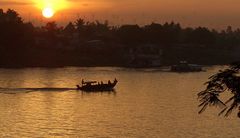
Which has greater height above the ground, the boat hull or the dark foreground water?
the boat hull

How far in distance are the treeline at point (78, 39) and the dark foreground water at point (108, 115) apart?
45312 millimetres

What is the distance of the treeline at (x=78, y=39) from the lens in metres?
102

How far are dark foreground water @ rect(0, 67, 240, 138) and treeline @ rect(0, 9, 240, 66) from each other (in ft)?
149

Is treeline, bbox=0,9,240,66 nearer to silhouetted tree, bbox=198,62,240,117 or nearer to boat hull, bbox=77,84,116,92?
boat hull, bbox=77,84,116,92

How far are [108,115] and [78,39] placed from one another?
98.6 m

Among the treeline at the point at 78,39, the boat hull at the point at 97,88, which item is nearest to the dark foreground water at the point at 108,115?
the boat hull at the point at 97,88

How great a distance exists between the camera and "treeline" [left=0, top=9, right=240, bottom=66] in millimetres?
102375

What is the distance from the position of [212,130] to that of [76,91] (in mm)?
27350

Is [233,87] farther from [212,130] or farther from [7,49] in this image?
[7,49]

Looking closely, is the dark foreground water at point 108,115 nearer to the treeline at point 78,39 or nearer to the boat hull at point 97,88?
the boat hull at point 97,88

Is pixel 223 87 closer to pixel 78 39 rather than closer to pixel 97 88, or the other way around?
pixel 97 88

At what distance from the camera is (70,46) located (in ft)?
388

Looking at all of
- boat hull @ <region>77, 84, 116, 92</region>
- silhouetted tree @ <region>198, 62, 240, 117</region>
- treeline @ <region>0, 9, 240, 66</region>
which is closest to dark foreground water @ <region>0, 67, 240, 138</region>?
boat hull @ <region>77, 84, 116, 92</region>

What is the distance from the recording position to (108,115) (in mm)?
35500
